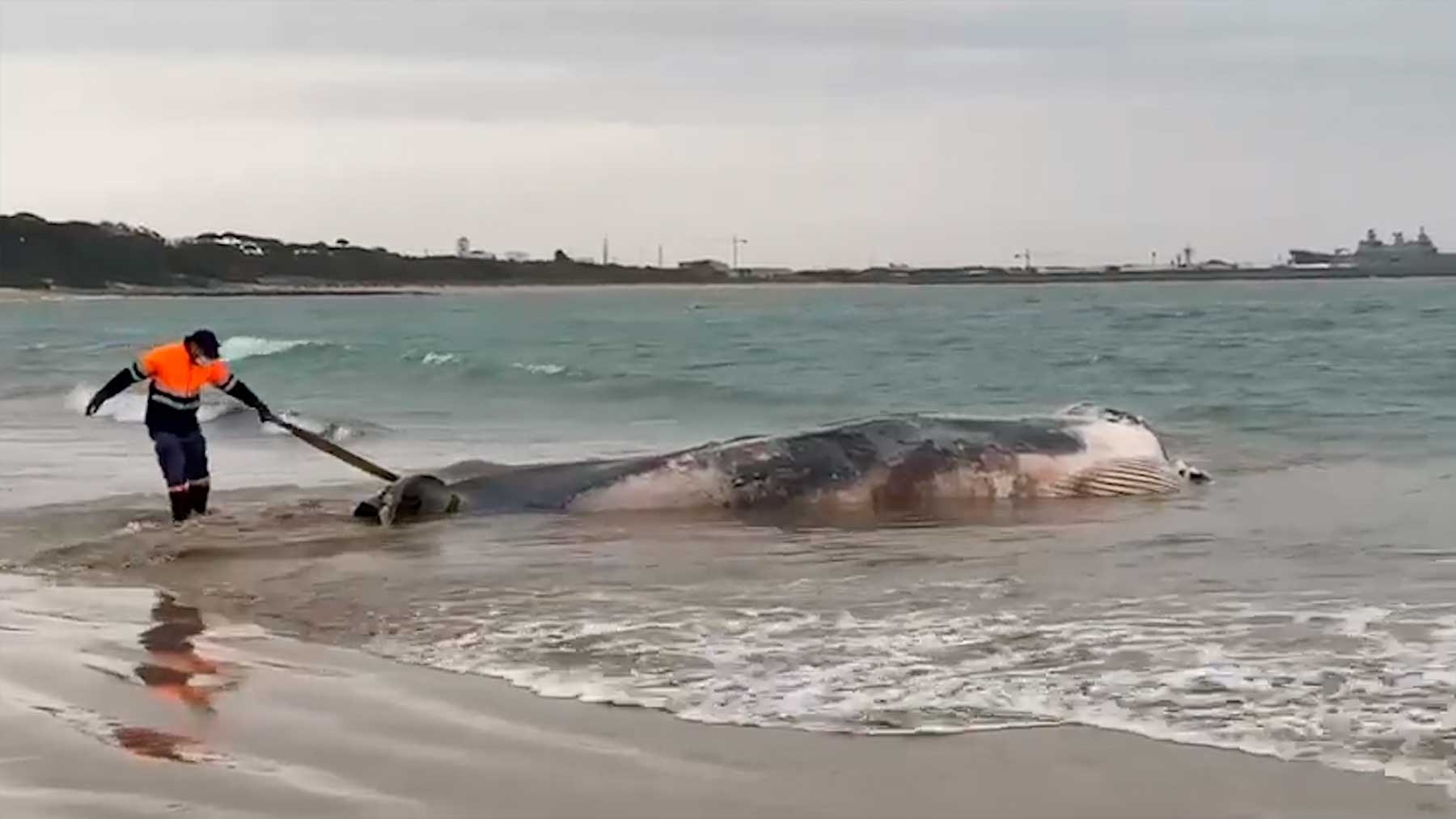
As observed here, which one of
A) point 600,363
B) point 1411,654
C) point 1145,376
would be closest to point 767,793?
point 1411,654

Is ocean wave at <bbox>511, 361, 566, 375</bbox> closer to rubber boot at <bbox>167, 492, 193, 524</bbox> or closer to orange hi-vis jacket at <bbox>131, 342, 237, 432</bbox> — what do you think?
orange hi-vis jacket at <bbox>131, 342, 237, 432</bbox>

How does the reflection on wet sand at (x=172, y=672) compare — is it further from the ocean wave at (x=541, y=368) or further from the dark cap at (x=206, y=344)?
the ocean wave at (x=541, y=368)

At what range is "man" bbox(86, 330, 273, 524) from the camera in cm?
1172

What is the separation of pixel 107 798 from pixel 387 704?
141 cm

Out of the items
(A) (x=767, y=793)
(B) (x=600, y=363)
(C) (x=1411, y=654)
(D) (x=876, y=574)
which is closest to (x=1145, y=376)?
(B) (x=600, y=363)

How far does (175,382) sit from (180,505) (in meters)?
0.86

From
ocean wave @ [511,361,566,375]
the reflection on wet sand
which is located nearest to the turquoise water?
ocean wave @ [511,361,566,375]

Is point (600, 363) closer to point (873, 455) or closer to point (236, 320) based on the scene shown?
point (873, 455)

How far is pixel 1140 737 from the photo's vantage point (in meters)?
5.43

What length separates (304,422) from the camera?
21625 mm

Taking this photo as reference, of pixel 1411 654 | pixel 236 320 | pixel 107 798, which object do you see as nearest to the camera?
pixel 107 798

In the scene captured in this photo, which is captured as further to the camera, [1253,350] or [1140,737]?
[1253,350]

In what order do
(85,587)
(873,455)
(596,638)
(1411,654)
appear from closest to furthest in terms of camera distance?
(1411,654)
(596,638)
(85,587)
(873,455)

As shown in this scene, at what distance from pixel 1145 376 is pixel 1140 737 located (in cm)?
2205
